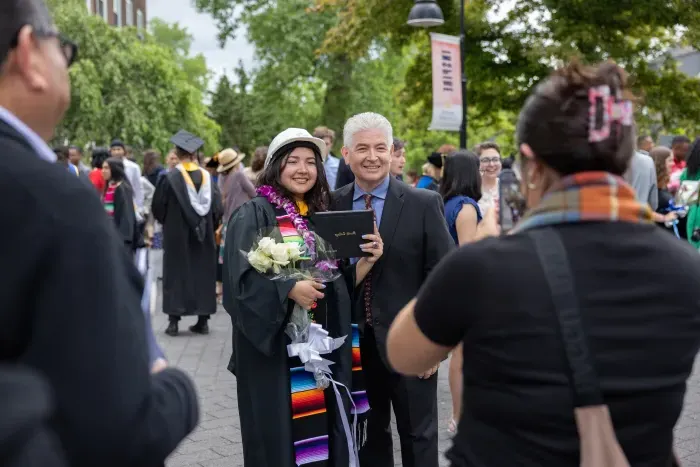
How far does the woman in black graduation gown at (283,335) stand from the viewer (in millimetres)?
4070

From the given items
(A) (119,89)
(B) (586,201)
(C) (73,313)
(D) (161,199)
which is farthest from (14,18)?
(A) (119,89)

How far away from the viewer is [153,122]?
33.0 meters

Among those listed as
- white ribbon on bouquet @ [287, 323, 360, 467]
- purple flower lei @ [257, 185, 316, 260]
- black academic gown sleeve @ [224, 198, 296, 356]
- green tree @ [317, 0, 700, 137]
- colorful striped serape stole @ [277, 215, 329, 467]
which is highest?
green tree @ [317, 0, 700, 137]

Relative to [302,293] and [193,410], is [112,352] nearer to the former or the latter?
[193,410]

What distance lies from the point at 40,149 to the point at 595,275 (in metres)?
1.18

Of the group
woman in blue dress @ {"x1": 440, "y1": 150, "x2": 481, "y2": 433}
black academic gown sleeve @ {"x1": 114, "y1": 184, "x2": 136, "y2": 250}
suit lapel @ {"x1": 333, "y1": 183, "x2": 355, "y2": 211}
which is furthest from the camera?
black academic gown sleeve @ {"x1": 114, "y1": 184, "x2": 136, "y2": 250}

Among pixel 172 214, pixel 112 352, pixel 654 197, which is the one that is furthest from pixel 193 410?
pixel 172 214

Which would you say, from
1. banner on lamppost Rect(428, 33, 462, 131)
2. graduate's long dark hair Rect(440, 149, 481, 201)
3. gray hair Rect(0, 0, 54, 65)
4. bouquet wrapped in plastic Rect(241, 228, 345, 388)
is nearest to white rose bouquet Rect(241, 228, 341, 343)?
bouquet wrapped in plastic Rect(241, 228, 345, 388)

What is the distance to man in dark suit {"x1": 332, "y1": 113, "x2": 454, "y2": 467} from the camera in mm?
4410

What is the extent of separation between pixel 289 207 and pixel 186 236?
21.3 feet

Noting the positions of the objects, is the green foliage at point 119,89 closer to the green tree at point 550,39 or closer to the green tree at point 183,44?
the green tree at point 550,39

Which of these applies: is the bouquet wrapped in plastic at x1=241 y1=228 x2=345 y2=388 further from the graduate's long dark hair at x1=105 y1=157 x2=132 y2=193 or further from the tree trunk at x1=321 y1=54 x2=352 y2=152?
the tree trunk at x1=321 y1=54 x2=352 y2=152

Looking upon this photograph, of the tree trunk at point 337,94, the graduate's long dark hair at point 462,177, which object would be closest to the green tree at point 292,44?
the tree trunk at point 337,94

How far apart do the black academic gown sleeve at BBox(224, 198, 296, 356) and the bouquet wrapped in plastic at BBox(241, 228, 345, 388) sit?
0.17ft
